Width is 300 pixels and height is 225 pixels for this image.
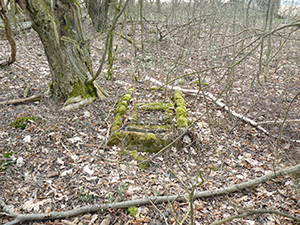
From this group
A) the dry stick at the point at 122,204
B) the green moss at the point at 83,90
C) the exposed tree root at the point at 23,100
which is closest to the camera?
the dry stick at the point at 122,204

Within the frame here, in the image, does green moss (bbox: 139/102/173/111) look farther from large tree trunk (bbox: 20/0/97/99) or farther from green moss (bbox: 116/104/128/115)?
large tree trunk (bbox: 20/0/97/99)

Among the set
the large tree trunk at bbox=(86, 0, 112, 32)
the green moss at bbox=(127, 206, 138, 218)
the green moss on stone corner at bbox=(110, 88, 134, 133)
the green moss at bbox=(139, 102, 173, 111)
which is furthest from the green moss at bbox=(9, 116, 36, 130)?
the large tree trunk at bbox=(86, 0, 112, 32)

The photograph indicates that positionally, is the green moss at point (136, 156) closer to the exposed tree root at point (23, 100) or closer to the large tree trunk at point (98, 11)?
the exposed tree root at point (23, 100)

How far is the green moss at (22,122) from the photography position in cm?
427

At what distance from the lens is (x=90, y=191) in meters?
3.36

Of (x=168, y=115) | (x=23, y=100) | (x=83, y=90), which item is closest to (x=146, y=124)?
(x=168, y=115)

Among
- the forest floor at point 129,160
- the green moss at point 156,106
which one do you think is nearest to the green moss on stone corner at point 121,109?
the forest floor at point 129,160

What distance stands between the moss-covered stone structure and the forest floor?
213 millimetres

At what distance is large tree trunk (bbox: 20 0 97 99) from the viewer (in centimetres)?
424

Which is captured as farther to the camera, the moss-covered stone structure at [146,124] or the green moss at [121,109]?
the green moss at [121,109]

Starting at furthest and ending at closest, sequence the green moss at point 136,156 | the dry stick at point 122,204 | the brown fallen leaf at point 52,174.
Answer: the green moss at point 136,156, the brown fallen leaf at point 52,174, the dry stick at point 122,204

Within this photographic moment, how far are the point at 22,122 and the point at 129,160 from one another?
2507 mm

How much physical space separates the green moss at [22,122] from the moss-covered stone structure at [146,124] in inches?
71.8

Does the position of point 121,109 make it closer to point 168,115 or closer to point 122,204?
point 168,115
